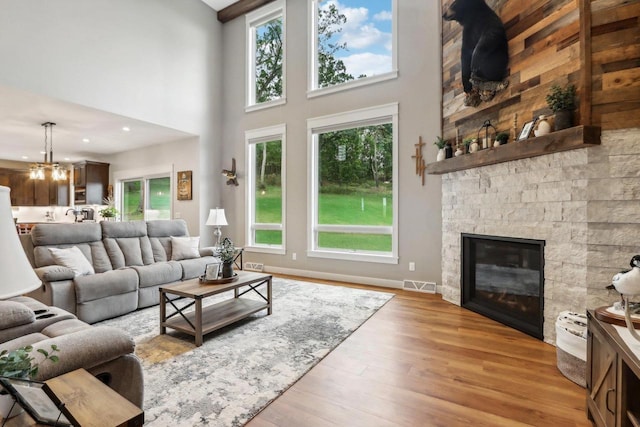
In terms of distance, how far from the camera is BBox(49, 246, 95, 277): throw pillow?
128 inches

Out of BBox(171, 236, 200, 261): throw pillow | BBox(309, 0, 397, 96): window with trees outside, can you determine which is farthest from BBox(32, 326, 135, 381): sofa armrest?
BBox(309, 0, 397, 96): window with trees outside

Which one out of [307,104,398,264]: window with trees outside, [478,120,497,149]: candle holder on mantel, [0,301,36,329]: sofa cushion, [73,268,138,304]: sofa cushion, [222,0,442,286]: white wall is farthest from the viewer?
[307,104,398,264]: window with trees outside

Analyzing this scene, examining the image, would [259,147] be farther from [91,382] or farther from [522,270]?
[91,382]

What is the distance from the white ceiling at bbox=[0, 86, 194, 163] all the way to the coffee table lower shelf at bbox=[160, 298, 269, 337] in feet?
11.5

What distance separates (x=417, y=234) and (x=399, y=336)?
6.40 feet

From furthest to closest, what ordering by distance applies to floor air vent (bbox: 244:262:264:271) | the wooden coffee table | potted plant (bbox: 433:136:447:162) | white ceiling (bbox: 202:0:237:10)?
white ceiling (bbox: 202:0:237:10), floor air vent (bbox: 244:262:264:271), potted plant (bbox: 433:136:447:162), the wooden coffee table

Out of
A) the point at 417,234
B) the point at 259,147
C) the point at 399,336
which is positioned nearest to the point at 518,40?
the point at 417,234

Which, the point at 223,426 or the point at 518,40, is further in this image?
the point at 518,40

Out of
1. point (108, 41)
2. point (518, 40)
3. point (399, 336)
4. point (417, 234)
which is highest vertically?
point (108, 41)

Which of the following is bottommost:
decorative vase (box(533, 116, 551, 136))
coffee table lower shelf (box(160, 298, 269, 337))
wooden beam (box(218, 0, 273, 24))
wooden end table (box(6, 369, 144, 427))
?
coffee table lower shelf (box(160, 298, 269, 337))

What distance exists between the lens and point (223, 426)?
1650mm

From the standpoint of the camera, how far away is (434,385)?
205 cm

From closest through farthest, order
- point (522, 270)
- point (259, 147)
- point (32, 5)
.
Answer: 1. point (522, 270)
2. point (32, 5)
3. point (259, 147)

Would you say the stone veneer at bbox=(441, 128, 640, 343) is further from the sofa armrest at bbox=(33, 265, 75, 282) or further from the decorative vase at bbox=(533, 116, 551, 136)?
the sofa armrest at bbox=(33, 265, 75, 282)
